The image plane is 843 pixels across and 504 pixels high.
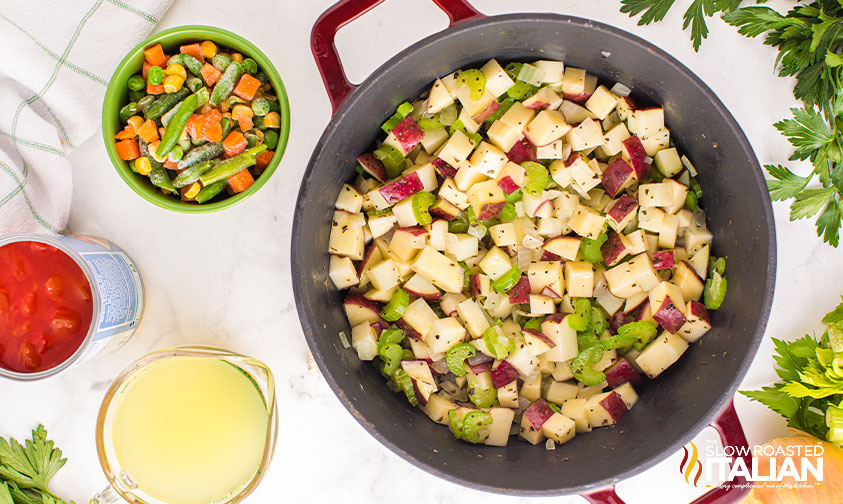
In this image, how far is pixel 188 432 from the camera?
5.16 feet

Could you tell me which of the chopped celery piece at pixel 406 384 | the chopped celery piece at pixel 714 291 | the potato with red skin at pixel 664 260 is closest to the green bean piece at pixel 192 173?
the chopped celery piece at pixel 406 384

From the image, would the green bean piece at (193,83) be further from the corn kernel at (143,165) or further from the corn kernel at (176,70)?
the corn kernel at (143,165)

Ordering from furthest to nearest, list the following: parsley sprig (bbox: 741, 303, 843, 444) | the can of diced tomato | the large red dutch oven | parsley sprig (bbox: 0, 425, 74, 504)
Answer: parsley sprig (bbox: 0, 425, 74, 504)
parsley sprig (bbox: 741, 303, 843, 444)
the can of diced tomato
the large red dutch oven

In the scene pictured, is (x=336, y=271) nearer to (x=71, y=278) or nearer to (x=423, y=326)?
(x=423, y=326)

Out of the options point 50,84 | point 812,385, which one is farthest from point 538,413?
point 50,84

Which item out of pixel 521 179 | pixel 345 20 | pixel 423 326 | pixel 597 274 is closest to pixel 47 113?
pixel 345 20

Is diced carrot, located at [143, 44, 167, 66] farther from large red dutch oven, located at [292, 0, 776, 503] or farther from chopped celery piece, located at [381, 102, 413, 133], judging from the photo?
chopped celery piece, located at [381, 102, 413, 133]

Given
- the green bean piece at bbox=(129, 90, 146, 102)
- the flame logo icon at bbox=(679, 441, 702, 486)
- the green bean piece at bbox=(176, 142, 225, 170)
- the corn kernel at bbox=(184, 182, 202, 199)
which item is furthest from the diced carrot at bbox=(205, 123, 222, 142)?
the flame logo icon at bbox=(679, 441, 702, 486)

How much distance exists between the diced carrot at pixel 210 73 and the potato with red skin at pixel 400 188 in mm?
514

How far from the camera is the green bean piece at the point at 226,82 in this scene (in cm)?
149

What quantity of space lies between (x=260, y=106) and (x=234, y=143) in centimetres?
11

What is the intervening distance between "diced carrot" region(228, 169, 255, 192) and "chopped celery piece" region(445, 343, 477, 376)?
671mm

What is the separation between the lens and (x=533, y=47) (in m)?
1.46

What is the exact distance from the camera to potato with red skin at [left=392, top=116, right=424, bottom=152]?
4.84ft
